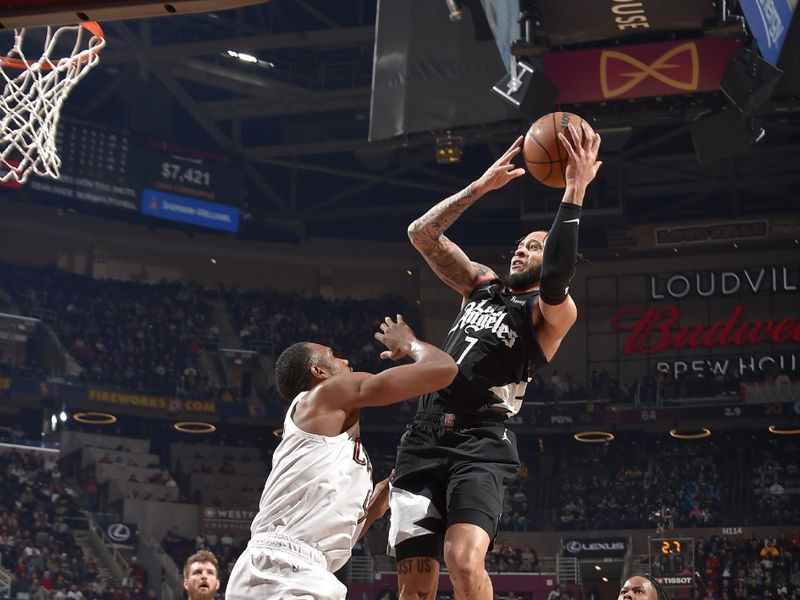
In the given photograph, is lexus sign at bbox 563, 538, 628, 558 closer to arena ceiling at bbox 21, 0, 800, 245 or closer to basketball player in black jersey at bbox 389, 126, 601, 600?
arena ceiling at bbox 21, 0, 800, 245

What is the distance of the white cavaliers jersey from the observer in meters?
4.78

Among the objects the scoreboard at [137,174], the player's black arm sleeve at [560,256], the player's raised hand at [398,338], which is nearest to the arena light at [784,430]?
the scoreboard at [137,174]

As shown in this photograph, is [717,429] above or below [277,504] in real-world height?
above

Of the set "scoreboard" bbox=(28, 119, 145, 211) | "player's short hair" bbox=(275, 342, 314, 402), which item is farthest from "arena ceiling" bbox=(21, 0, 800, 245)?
"player's short hair" bbox=(275, 342, 314, 402)

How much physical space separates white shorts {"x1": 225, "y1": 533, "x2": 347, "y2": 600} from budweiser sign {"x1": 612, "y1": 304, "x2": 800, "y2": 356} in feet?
93.3

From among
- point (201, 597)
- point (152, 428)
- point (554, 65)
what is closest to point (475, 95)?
point (554, 65)

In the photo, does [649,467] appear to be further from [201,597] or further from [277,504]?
[277,504]

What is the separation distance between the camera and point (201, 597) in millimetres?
7109

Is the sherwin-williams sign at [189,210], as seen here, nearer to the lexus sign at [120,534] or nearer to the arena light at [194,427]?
the arena light at [194,427]

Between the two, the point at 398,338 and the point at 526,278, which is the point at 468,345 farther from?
A: the point at 398,338

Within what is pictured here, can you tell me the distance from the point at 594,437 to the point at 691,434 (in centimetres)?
268

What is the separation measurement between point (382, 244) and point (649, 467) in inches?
406

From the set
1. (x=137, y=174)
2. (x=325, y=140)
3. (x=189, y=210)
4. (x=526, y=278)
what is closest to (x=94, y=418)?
(x=189, y=210)

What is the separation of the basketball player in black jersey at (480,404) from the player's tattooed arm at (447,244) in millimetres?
12
